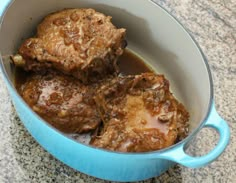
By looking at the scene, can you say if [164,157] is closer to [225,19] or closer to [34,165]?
[34,165]

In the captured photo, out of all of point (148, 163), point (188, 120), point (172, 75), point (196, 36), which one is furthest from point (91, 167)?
point (196, 36)

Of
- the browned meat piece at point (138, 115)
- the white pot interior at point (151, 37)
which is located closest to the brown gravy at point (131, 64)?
the white pot interior at point (151, 37)

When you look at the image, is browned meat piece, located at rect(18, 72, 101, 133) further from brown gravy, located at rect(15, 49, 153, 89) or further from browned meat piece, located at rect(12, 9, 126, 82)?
brown gravy, located at rect(15, 49, 153, 89)

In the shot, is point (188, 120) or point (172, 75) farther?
point (172, 75)

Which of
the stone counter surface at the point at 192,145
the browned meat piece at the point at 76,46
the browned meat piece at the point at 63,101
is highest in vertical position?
the browned meat piece at the point at 76,46

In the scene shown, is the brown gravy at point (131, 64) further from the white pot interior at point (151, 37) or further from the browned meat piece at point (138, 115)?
the browned meat piece at point (138, 115)

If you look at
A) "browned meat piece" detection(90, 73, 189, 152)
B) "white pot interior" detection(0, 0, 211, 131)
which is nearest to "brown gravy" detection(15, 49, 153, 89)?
"white pot interior" detection(0, 0, 211, 131)
